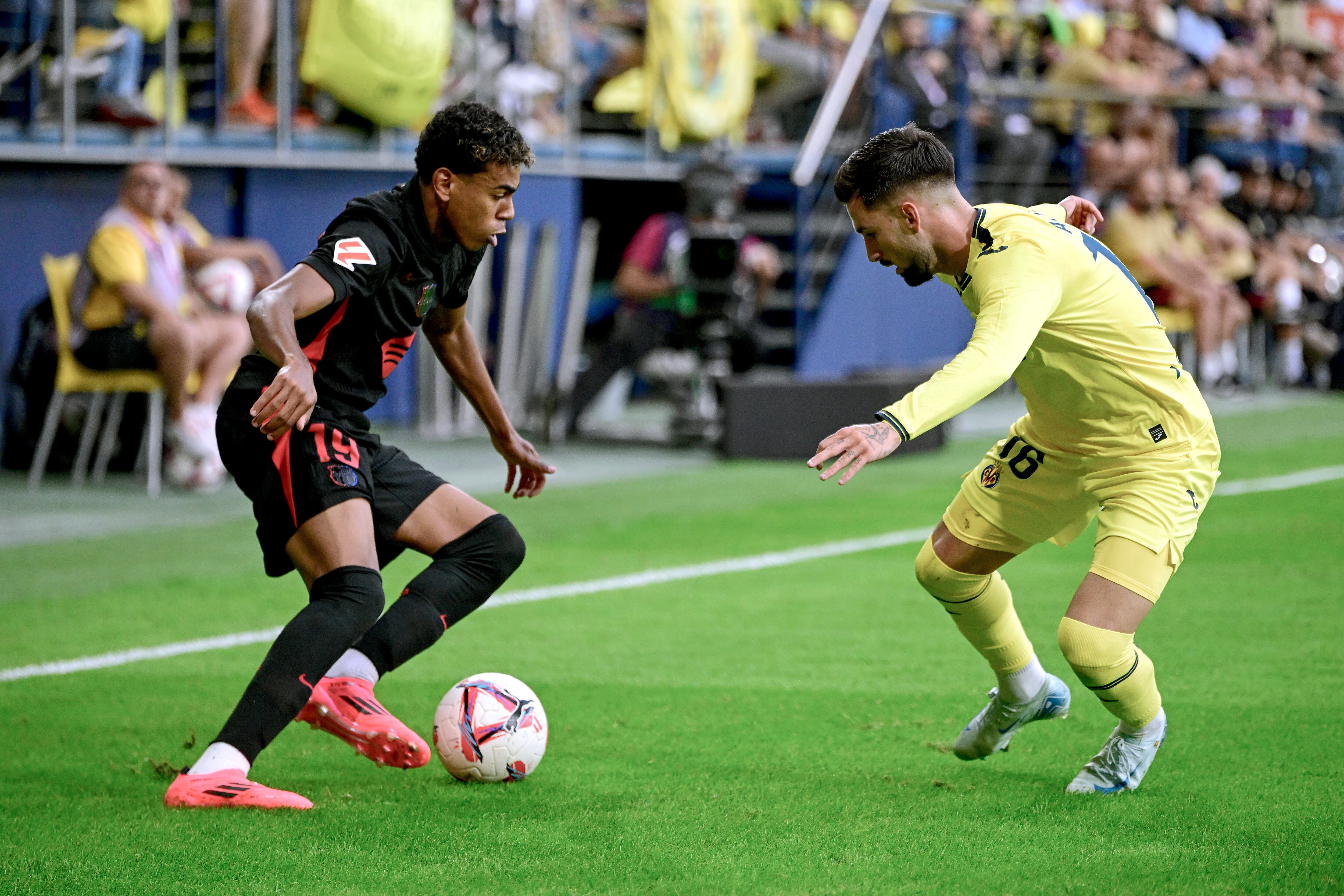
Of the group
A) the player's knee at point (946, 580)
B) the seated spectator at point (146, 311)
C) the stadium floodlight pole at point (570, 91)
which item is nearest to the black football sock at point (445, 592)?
the player's knee at point (946, 580)

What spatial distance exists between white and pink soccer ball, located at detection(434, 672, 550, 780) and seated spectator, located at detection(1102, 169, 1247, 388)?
12.8 metres

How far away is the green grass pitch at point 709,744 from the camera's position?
3686 millimetres

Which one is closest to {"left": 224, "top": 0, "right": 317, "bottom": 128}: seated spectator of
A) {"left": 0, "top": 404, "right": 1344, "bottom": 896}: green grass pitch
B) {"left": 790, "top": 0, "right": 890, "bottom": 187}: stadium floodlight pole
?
{"left": 0, "top": 404, "right": 1344, "bottom": 896}: green grass pitch

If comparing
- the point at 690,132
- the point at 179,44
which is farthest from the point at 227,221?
the point at 690,132

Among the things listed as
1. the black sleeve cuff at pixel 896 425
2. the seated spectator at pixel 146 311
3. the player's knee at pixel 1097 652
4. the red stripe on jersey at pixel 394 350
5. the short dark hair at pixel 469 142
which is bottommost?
the seated spectator at pixel 146 311

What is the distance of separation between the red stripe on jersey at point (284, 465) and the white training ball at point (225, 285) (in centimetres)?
633

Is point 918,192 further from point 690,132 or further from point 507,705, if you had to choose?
point 690,132

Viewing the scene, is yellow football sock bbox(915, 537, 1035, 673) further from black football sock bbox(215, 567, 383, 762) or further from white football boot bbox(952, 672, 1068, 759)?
black football sock bbox(215, 567, 383, 762)

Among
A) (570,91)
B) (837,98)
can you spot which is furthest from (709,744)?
(837,98)

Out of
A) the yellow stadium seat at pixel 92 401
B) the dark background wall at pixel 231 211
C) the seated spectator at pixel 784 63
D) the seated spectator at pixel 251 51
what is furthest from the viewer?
the seated spectator at pixel 784 63

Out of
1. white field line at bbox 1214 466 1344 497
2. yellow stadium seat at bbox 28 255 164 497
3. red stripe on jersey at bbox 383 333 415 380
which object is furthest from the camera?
white field line at bbox 1214 466 1344 497

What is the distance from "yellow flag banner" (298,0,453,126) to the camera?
36.4 feet

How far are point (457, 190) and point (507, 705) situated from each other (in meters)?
1.38

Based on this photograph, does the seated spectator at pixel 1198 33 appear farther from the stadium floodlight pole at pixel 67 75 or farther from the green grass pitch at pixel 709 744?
the stadium floodlight pole at pixel 67 75
